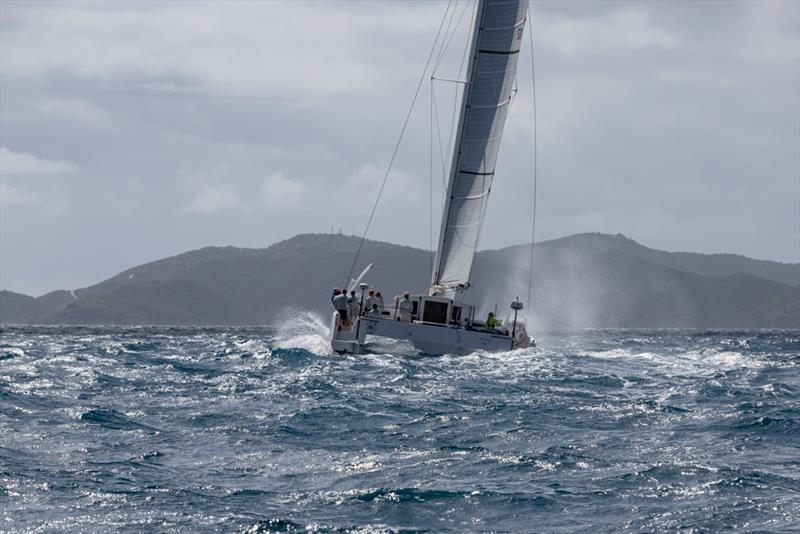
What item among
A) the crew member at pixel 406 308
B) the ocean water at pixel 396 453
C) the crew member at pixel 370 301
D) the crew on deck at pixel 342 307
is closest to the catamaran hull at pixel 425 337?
the crew on deck at pixel 342 307

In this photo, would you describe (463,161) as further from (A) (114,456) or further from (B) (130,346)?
(A) (114,456)

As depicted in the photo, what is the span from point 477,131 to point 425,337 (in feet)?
26.3

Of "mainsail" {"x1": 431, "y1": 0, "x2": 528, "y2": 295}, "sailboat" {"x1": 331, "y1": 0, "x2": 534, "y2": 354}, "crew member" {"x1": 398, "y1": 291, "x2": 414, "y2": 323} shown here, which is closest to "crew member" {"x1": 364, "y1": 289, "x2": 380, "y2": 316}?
"sailboat" {"x1": 331, "y1": 0, "x2": 534, "y2": 354}

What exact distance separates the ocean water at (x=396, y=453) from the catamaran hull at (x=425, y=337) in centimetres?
444

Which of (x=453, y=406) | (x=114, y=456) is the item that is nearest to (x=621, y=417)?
(x=453, y=406)

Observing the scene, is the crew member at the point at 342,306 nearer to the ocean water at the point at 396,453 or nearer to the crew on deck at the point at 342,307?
the crew on deck at the point at 342,307

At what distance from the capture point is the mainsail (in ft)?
124

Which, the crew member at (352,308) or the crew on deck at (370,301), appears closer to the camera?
the crew on deck at (370,301)

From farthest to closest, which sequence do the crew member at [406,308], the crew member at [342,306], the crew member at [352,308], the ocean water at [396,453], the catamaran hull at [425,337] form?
the crew member at [352,308], the crew member at [342,306], the crew member at [406,308], the catamaran hull at [425,337], the ocean water at [396,453]

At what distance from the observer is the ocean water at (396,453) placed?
1270cm

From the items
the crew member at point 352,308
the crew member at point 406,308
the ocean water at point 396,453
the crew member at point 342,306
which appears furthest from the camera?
the crew member at point 352,308

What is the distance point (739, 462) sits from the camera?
51.4 feet

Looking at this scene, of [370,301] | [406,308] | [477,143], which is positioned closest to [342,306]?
[370,301]

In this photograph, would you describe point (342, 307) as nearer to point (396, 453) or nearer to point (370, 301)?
point (370, 301)
